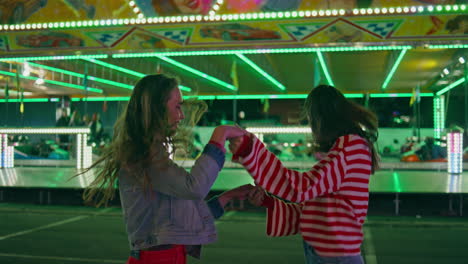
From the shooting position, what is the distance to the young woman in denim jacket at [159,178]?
1.47m

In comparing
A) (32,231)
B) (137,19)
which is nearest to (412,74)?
(137,19)

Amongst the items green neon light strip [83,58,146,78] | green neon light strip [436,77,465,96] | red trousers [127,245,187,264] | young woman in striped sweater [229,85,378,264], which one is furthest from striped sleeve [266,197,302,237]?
green neon light strip [436,77,465,96]

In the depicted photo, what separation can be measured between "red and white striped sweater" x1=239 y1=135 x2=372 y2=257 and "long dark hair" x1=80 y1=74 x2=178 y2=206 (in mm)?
266

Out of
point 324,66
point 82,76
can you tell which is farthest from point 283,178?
point 82,76

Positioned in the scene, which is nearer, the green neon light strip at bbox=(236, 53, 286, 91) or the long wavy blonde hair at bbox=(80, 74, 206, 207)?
the long wavy blonde hair at bbox=(80, 74, 206, 207)

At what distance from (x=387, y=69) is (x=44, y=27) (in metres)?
9.48

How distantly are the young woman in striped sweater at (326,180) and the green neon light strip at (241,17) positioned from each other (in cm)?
527

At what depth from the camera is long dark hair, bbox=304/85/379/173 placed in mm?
1683

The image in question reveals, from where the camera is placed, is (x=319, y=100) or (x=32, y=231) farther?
(x=32, y=231)

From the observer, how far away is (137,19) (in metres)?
7.39

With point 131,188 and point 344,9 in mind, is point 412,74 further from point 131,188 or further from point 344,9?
point 131,188

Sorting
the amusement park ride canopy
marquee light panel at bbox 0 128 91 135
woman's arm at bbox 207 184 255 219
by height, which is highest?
the amusement park ride canopy

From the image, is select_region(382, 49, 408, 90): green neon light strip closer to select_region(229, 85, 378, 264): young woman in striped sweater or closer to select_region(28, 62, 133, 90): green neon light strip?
select_region(28, 62, 133, 90): green neon light strip

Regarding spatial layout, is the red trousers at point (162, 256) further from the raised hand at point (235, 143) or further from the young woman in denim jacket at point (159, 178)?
the raised hand at point (235, 143)
